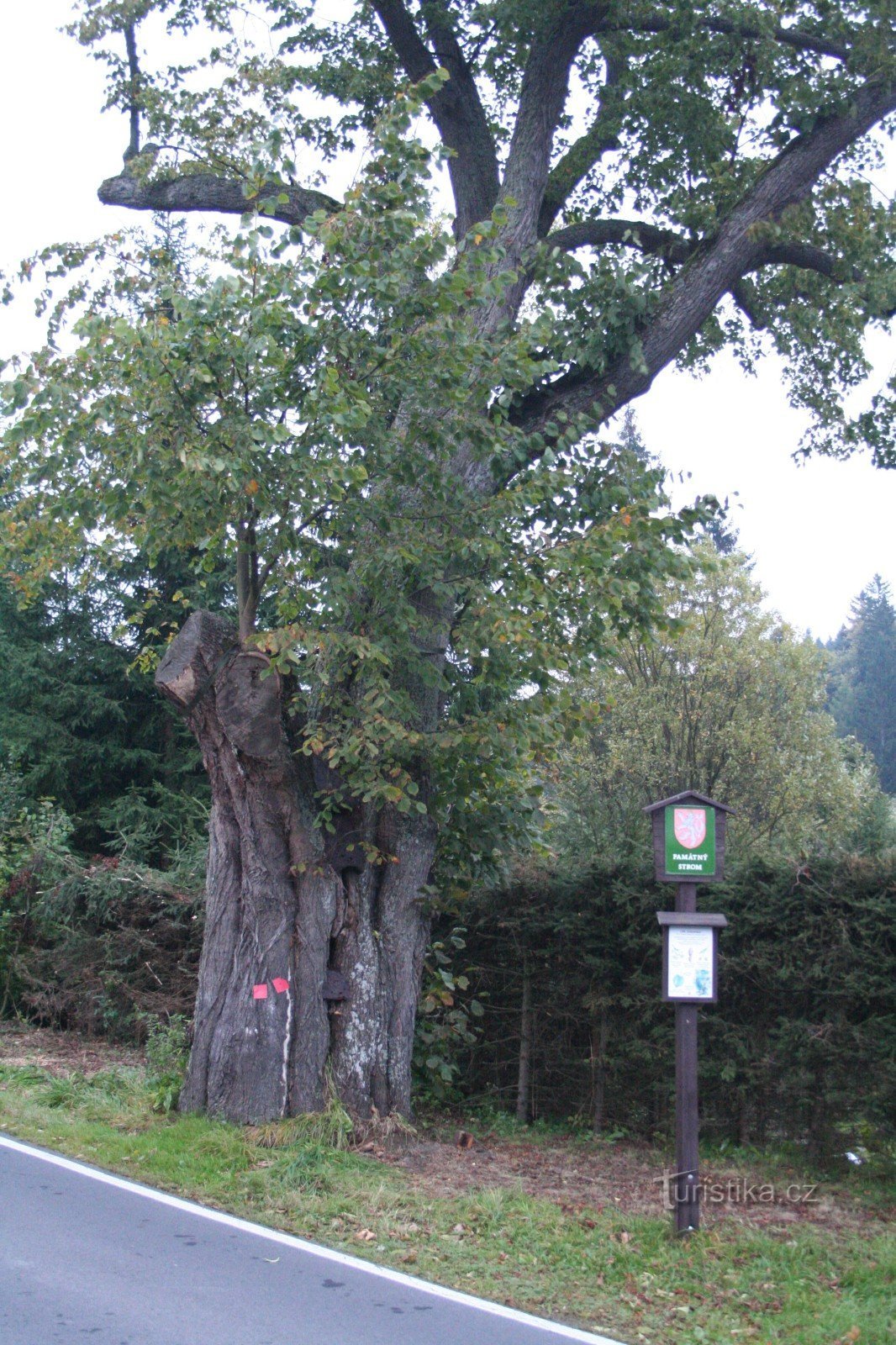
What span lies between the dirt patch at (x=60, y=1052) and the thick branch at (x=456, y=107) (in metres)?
9.68

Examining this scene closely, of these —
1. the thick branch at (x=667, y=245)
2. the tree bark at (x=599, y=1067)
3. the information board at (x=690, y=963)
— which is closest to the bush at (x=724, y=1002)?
the tree bark at (x=599, y=1067)

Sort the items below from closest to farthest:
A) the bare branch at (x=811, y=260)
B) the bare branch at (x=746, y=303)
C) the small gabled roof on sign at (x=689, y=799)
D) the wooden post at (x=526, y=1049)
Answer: the small gabled roof on sign at (x=689, y=799) < the wooden post at (x=526, y=1049) < the bare branch at (x=811, y=260) < the bare branch at (x=746, y=303)

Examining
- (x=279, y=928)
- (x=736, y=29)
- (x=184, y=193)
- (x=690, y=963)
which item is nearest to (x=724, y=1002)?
(x=690, y=963)

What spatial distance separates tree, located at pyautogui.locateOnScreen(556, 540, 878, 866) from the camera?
31172 mm

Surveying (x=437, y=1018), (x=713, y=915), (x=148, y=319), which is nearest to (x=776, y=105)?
(x=148, y=319)

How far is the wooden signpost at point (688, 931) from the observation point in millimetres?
7355

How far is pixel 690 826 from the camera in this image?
7.59 m

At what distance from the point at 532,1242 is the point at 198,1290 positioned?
2162 mm

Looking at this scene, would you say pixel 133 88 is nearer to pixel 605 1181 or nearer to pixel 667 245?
pixel 667 245

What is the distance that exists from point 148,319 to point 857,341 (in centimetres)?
791

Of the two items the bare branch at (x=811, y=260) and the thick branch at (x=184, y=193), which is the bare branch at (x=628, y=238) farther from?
the thick branch at (x=184, y=193)

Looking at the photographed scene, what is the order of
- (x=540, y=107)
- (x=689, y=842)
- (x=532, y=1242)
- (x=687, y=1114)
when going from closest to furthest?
(x=532, y=1242) → (x=687, y=1114) → (x=689, y=842) → (x=540, y=107)

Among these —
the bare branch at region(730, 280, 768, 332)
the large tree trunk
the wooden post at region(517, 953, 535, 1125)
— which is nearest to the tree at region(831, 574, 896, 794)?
the bare branch at region(730, 280, 768, 332)

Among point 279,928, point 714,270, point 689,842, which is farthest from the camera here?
point 714,270
